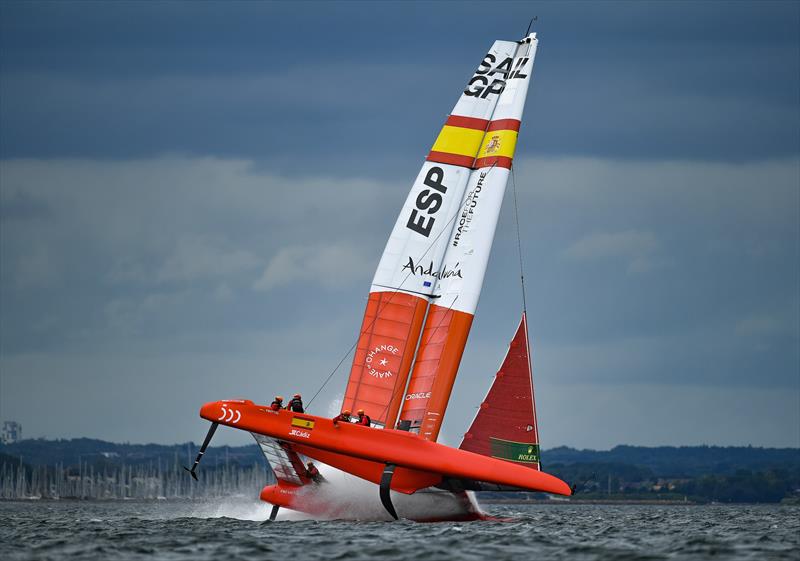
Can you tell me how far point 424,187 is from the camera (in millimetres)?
36875

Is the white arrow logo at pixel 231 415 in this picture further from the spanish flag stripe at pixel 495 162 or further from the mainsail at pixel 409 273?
the spanish flag stripe at pixel 495 162

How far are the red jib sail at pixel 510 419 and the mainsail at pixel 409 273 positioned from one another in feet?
7.09

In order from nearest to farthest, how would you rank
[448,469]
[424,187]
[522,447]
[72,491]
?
1. [448,469]
2. [522,447]
3. [424,187]
4. [72,491]

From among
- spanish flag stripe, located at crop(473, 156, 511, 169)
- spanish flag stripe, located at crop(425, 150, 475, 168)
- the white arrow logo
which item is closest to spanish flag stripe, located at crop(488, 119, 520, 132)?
spanish flag stripe, located at crop(473, 156, 511, 169)

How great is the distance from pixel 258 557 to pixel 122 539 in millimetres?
5076

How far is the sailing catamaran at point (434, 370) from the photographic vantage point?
32000 mm

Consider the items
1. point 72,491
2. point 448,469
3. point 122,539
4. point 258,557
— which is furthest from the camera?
point 72,491

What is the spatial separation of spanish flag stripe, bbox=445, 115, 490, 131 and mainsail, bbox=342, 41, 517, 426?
0.02m

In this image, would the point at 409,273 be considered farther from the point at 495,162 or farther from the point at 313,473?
the point at 313,473

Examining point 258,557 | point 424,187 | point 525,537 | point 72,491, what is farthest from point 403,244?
point 72,491

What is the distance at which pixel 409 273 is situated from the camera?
3616cm

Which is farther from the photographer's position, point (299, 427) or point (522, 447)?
A: point (522, 447)

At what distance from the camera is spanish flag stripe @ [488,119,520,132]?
122 ft

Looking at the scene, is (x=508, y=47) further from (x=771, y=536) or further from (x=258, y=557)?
A: (x=258, y=557)
